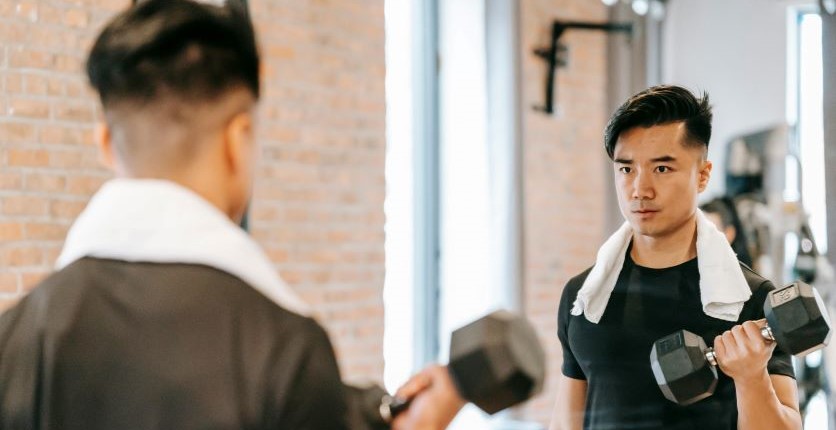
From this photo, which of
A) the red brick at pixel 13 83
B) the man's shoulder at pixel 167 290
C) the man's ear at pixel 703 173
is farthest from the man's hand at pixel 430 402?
the red brick at pixel 13 83

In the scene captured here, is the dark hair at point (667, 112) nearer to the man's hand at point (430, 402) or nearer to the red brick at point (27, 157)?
the man's hand at point (430, 402)

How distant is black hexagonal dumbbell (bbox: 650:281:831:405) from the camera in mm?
1759

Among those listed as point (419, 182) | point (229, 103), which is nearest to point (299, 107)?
point (419, 182)

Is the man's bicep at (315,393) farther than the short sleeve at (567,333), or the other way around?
the short sleeve at (567,333)

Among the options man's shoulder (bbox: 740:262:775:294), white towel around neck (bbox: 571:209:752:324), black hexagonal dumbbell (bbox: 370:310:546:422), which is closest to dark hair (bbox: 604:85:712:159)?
white towel around neck (bbox: 571:209:752:324)

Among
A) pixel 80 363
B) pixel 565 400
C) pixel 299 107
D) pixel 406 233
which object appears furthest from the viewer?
pixel 406 233

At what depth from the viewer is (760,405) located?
1787mm

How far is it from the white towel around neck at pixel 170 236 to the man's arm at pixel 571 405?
1137 millimetres

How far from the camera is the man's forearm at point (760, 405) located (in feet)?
5.87

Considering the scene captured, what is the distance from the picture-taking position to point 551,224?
507 centimetres

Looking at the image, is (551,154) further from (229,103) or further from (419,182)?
(229,103)

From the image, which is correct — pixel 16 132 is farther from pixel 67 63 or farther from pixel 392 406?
pixel 392 406

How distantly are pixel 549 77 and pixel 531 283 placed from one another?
1028 millimetres

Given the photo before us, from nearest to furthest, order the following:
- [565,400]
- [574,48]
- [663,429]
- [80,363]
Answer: [80,363], [663,429], [565,400], [574,48]
